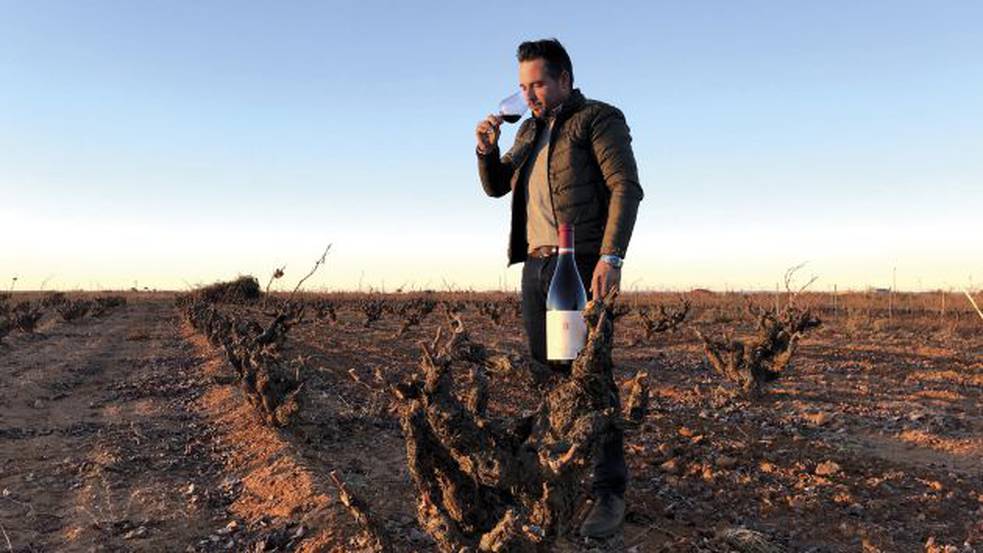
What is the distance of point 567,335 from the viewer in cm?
261

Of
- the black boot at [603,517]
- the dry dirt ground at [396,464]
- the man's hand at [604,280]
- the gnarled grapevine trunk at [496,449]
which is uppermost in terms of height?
the man's hand at [604,280]

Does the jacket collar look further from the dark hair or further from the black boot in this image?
the black boot

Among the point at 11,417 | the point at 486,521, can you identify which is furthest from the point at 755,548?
the point at 11,417

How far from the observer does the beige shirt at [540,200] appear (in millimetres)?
3250

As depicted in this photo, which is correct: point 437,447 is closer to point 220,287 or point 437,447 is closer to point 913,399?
point 913,399

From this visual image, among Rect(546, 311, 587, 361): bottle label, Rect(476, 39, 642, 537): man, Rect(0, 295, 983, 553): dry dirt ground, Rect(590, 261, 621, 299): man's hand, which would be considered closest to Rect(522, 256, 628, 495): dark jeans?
Rect(476, 39, 642, 537): man

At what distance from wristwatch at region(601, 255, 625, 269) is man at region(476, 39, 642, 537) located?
103 millimetres

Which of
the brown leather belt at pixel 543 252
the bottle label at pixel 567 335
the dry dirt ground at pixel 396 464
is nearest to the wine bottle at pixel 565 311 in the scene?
the bottle label at pixel 567 335

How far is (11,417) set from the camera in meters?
8.16

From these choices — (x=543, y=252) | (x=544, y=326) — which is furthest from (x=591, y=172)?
(x=544, y=326)

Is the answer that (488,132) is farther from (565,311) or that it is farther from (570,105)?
(565,311)

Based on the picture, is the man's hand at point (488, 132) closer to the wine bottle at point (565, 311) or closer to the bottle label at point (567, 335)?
the wine bottle at point (565, 311)

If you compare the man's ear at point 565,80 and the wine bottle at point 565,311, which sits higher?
the man's ear at point 565,80

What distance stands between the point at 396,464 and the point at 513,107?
10.4 ft
